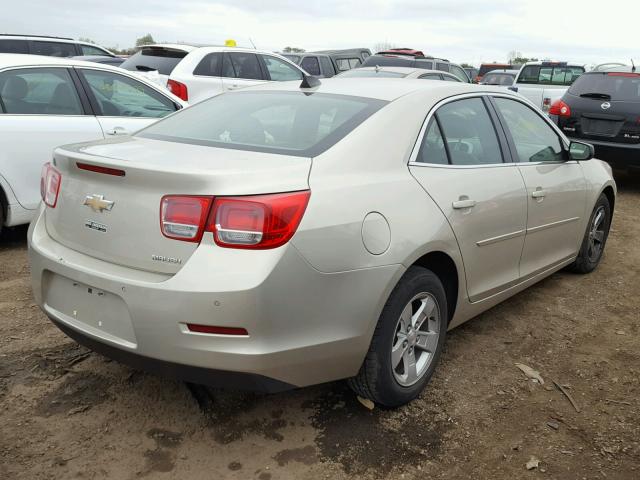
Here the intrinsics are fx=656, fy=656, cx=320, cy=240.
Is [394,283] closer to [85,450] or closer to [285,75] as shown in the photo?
[85,450]

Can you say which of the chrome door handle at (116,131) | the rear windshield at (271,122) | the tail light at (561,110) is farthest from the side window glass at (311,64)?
the rear windshield at (271,122)

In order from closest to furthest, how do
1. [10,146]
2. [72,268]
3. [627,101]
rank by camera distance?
[72,268]
[10,146]
[627,101]

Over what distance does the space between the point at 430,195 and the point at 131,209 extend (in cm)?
136

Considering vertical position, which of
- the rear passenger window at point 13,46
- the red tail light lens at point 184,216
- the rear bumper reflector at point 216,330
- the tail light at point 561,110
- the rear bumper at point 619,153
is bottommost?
the rear bumper at point 619,153

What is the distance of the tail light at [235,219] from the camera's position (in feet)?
7.88

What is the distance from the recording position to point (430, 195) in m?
3.08

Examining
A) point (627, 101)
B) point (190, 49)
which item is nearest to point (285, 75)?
point (190, 49)

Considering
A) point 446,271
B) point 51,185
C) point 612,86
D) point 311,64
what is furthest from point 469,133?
point 311,64

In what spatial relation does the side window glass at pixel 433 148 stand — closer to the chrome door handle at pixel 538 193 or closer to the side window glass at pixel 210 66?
the chrome door handle at pixel 538 193

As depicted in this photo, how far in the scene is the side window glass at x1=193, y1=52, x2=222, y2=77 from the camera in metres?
9.47

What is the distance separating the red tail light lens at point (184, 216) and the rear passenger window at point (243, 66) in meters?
7.70

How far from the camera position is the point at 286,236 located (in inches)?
95.5

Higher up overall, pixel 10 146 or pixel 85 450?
pixel 10 146

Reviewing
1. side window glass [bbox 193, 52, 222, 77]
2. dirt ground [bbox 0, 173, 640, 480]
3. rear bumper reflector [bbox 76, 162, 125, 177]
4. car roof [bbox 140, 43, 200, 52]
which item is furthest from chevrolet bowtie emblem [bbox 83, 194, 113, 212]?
car roof [bbox 140, 43, 200, 52]
